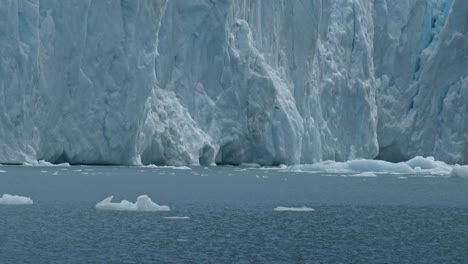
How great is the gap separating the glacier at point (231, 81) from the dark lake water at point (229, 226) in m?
11.6

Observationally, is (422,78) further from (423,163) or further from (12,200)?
(12,200)

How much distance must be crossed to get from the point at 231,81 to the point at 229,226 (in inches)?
1149

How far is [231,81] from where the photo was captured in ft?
146

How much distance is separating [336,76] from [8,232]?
4042 cm

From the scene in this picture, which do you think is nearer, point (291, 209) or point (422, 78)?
point (291, 209)

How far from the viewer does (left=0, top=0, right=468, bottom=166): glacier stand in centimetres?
3756

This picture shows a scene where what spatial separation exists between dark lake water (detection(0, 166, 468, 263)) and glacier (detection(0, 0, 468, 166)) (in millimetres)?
11598

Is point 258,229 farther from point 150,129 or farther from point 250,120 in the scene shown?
point 250,120

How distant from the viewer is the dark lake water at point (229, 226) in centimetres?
1202

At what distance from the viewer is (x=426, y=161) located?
4544cm

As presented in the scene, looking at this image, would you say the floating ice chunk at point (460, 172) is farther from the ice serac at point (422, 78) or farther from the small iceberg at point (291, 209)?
the small iceberg at point (291, 209)

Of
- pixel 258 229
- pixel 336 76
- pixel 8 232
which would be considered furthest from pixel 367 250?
pixel 336 76

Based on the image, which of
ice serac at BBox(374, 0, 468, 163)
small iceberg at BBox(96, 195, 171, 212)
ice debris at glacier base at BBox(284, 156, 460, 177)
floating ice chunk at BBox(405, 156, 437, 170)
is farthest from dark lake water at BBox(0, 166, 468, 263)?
ice serac at BBox(374, 0, 468, 163)

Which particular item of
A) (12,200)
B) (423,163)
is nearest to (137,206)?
(12,200)
